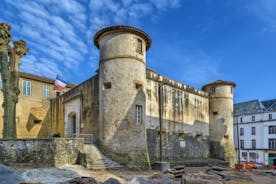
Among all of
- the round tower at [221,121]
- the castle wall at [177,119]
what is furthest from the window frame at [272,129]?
the castle wall at [177,119]

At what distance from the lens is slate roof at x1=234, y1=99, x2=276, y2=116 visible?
3881 cm

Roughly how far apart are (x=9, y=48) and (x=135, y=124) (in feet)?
32.4

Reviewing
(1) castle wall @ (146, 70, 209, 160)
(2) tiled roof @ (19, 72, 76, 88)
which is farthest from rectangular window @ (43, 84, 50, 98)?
(1) castle wall @ (146, 70, 209, 160)

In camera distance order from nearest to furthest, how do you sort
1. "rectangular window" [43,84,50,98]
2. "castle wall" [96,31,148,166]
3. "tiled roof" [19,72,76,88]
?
"castle wall" [96,31,148,166] < "tiled roof" [19,72,76,88] < "rectangular window" [43,84,50,98]

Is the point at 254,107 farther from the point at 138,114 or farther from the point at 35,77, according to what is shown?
the point at 35,77

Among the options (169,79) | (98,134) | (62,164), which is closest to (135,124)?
(98,134)

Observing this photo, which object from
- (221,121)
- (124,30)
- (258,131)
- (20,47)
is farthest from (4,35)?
(258,131)

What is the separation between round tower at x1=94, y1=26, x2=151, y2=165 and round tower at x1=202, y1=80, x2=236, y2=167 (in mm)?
12070

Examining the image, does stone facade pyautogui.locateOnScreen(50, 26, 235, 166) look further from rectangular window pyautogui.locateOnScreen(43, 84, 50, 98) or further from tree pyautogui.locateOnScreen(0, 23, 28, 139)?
tree pyautogui.locateOnScreen(0, 23, 28, 139)

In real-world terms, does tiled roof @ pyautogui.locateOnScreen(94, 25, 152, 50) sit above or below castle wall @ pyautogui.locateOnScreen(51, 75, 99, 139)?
above

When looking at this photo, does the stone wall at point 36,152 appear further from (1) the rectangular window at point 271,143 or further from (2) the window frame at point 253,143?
(2) the window frame at point 253,143

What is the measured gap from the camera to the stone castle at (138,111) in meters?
14.0

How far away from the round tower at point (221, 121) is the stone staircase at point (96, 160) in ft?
46.4

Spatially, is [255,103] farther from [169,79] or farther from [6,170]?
[6,170]
